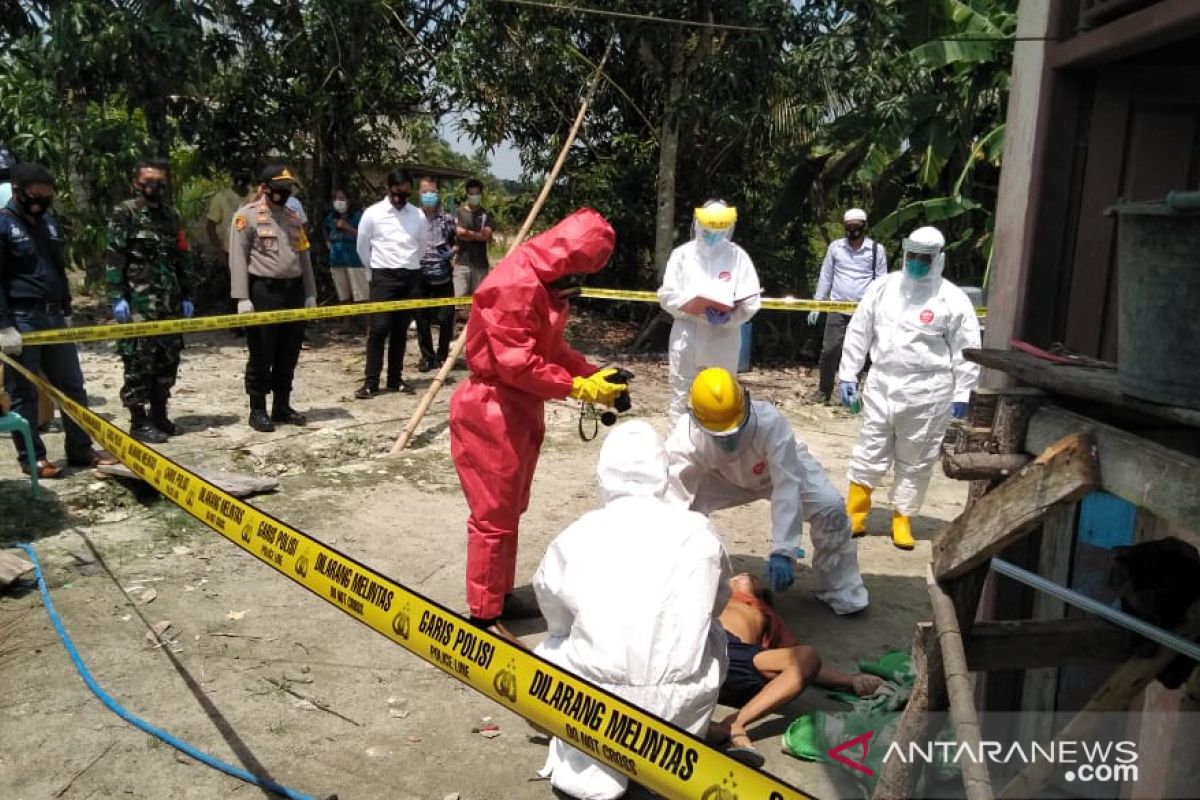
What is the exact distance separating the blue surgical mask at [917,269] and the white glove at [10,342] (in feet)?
15.7

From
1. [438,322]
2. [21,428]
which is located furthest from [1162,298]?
[438,322]

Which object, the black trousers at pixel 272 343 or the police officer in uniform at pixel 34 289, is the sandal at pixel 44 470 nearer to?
the police officer in uniform at pixel 34 289

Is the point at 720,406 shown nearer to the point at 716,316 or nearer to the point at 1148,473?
the point at 1148,473

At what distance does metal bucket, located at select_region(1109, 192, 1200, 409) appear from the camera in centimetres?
171

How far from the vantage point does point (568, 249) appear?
4090 mm

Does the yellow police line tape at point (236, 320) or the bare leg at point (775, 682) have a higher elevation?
the yellow police line tape at point (236, 320)

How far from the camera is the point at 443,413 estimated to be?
816cm

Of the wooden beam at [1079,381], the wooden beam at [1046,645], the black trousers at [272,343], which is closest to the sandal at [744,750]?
the wooden beam at [1046,645]

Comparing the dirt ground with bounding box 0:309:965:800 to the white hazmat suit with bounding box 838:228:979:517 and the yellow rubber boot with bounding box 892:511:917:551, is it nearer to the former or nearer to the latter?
the yellow rubber boot with bounding box 892:511:917:551

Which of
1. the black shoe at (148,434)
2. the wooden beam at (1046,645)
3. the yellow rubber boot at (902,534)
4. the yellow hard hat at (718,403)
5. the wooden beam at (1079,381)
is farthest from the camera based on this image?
the black shoe at (148,434)

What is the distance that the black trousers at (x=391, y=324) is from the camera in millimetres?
8234

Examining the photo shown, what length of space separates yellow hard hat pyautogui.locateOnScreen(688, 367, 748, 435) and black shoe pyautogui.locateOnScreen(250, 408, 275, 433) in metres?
4.15

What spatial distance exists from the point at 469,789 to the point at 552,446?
167 inches

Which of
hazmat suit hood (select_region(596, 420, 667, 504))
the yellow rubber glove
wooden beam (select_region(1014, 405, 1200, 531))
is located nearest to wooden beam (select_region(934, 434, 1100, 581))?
wooden beam (select_region(1014, 405, 1200, 531))
